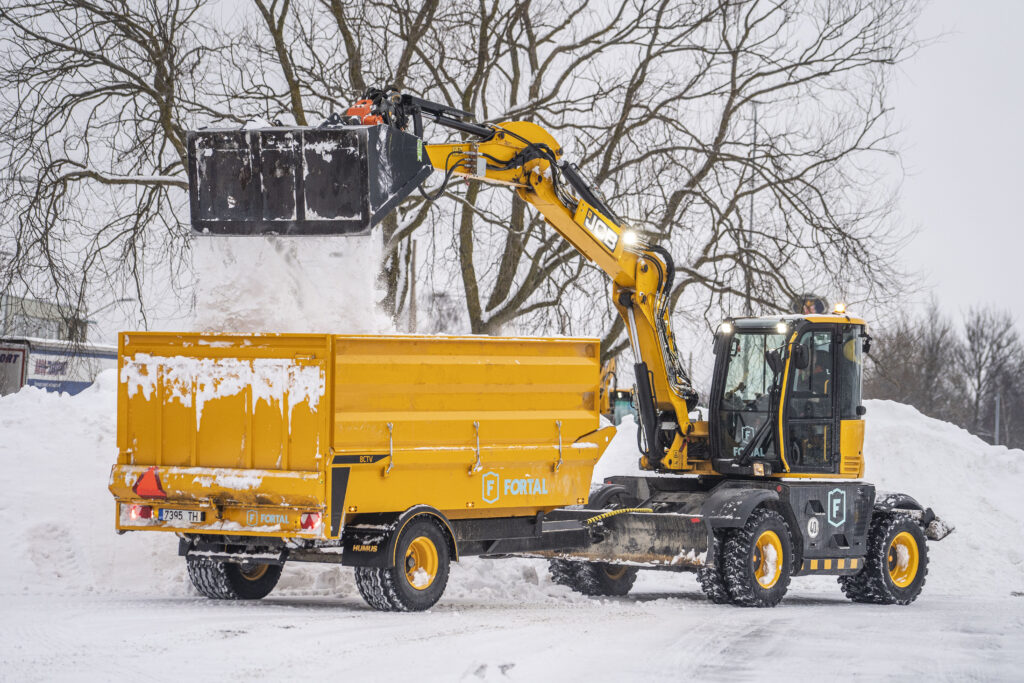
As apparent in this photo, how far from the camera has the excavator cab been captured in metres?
12.8

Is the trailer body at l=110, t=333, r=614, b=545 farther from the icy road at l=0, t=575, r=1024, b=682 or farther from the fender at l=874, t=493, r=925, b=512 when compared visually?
the fender at l=874, t=493, r=925, b=512

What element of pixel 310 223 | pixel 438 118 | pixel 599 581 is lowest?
pixel 599 581

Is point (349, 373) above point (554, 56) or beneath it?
beneath

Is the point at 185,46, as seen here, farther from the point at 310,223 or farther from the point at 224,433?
the point at 224,433

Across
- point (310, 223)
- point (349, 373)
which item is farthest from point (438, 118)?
point (349, 373)

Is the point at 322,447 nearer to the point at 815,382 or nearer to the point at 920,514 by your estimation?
the point at 815,382

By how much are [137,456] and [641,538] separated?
15.4 feet

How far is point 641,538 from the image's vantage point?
1202 cm

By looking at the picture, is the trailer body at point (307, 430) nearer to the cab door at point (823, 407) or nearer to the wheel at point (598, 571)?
the wheel at point (598, 571)

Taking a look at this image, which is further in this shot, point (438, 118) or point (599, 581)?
point (599, 581)

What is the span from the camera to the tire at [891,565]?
13.5 m

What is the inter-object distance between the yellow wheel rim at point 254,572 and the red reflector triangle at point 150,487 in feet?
4.49

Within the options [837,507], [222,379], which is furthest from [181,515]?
[837,507]

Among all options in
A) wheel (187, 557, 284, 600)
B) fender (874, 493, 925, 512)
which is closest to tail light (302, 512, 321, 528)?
wheel (187, 557, 284, 600)
